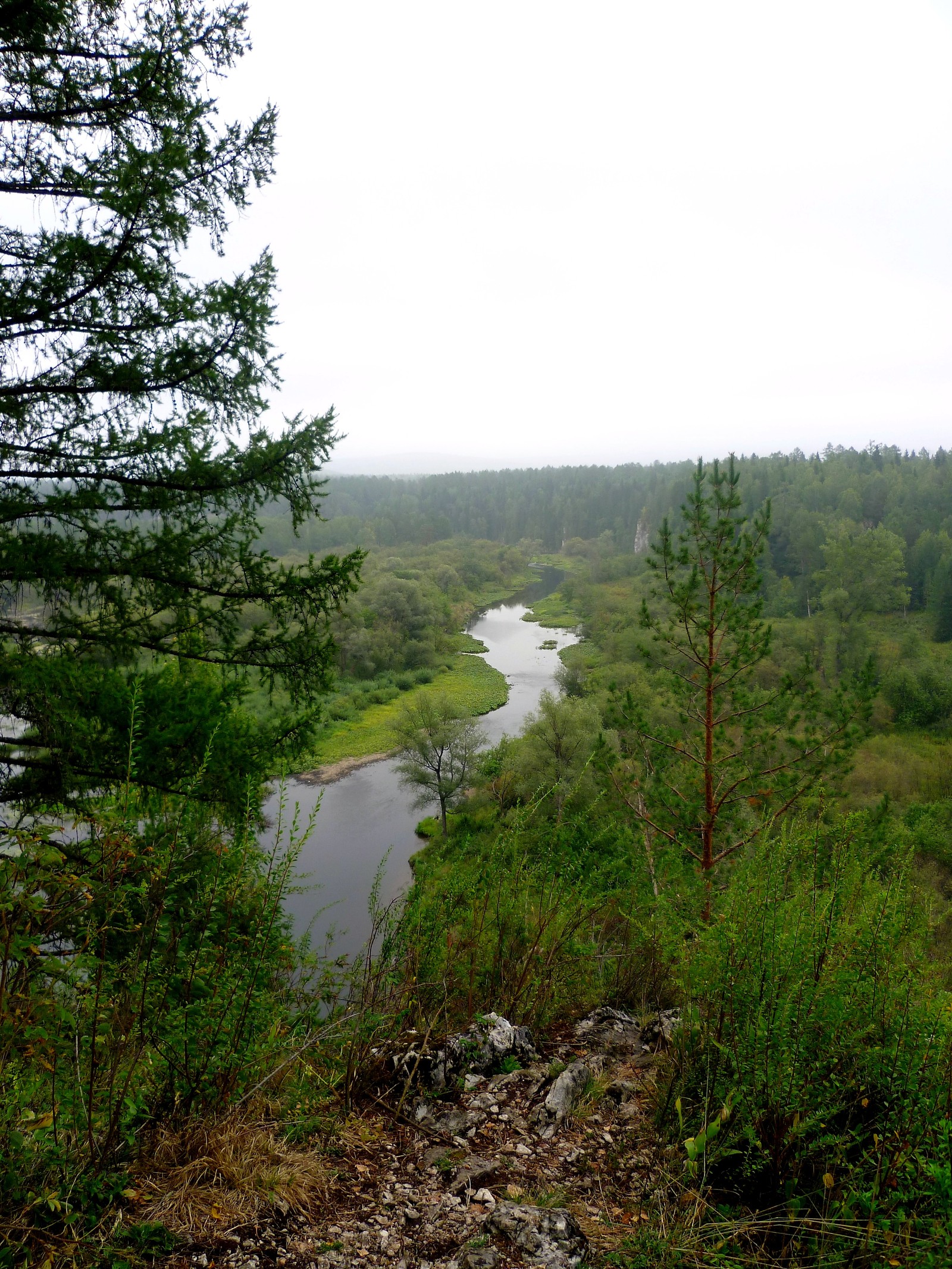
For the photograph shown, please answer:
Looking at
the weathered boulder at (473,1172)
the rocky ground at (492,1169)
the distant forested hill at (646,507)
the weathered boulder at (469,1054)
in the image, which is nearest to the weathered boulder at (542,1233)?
the rocky ground at (492,1169)

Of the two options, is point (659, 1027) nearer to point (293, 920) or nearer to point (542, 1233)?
point (542, 1233)

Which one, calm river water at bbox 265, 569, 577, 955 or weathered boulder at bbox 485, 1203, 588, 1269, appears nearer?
weathered boulder at bbox 485, 1203, 588, 1269

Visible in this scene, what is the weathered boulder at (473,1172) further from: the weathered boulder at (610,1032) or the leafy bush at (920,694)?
the leafy bush at (920,694)

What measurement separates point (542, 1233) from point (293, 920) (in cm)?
233

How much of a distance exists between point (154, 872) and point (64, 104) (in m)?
5.02

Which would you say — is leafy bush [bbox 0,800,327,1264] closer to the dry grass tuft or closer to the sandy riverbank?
the dry grass tuft

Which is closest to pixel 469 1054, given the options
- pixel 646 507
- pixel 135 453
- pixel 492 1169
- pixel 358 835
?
pixel 492 1169

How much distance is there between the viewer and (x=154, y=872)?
6.02 ft

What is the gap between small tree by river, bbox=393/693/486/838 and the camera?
2152cm

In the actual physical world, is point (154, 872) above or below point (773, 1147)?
above

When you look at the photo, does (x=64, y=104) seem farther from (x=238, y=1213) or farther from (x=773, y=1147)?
(x=773, y=1147)

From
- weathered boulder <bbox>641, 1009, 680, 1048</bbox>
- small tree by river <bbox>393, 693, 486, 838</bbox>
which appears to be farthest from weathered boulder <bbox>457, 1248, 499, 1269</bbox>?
small tree by river <bbox>393, 693, 486, 838</bbox>

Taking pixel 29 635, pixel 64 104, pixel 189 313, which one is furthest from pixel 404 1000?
pixel 64 104

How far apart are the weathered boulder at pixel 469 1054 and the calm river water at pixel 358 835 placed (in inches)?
161
